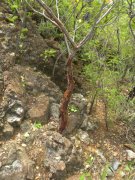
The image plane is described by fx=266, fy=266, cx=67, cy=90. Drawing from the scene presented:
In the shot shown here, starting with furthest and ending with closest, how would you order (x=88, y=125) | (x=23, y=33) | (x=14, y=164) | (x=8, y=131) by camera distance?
1. (x=23, y=33)
2. (x=88, y=125)
3. (x=8, y=131)
4. (x=14, y=164)

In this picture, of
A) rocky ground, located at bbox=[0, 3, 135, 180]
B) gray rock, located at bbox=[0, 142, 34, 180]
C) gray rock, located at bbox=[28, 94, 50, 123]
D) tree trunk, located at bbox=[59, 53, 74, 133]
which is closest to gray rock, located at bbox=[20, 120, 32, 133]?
rocky ground, located at bbox=[0, 3, 135, 180]

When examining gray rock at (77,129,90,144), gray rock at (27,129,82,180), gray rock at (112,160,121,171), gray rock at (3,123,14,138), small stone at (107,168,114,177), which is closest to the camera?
gray rock at (27,129,82,180)

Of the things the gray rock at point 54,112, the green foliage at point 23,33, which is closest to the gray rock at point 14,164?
the gray rock at point 54,112

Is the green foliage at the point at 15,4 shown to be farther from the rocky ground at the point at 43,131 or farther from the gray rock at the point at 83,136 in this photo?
the gray rock at the point at 83,136

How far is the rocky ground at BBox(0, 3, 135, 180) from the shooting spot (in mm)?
4598

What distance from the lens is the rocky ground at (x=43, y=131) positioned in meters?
4.60

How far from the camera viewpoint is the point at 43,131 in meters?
5.09

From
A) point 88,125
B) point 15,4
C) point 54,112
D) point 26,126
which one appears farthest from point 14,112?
point 15,4

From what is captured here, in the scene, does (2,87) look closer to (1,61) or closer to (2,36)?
(1,61)

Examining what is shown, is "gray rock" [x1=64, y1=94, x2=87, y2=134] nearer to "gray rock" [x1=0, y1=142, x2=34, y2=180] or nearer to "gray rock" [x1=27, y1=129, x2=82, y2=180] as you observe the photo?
"gray rock" [x1=27, y1=129, x2=82, y2=180]

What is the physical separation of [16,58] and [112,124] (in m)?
2.64

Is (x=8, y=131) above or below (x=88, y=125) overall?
above

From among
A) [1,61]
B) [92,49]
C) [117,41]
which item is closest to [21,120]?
[1,61]

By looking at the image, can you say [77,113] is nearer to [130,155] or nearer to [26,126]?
[26,126]
